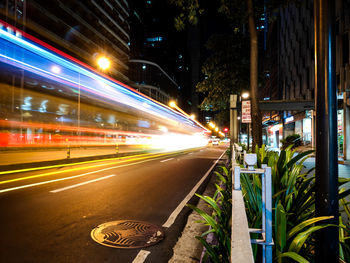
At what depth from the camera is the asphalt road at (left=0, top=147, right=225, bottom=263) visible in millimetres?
3414

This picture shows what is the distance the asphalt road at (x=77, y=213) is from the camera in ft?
11.2

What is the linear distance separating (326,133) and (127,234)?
3442 mm

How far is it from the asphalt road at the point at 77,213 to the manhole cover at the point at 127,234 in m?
0.13

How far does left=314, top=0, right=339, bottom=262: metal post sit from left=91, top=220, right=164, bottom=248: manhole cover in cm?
255

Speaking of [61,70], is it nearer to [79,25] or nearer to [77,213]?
[77,213]

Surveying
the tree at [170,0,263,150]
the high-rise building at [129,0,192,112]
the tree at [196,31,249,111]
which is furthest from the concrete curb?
the high-rise building at [129,0,192,112]

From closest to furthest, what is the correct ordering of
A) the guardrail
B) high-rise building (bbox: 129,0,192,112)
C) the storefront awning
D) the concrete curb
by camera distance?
the guardrail, the concrete curb, the storefront awning, high-rise building (bbox: 129,0,192,112)

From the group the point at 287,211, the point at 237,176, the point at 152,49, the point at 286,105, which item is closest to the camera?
the point at 237,176

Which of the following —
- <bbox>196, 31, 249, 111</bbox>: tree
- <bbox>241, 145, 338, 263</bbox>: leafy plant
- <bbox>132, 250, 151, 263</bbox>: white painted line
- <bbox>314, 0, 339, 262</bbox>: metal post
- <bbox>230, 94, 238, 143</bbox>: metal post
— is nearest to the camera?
<bbox>314, 0, 339, 262</bbox>: metal post

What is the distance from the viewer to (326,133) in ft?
7.52

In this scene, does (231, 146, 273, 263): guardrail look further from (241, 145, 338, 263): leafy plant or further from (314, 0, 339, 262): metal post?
(314, 0, 339, 262): metal post

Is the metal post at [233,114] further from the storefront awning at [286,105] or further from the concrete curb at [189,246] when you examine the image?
the concrete curb at [189,246]

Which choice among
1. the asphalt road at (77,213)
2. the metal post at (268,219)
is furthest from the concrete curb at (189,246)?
the metal post at (268,219)

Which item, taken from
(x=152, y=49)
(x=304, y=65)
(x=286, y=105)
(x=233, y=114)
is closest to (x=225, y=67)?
(x=233, y=114)
